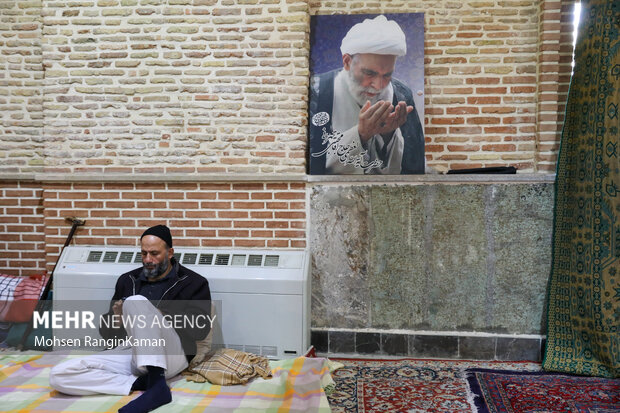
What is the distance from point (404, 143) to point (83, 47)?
2607 millimetres

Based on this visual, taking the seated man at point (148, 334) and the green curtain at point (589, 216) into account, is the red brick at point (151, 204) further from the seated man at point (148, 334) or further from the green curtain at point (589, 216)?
the green curtain at point (589, 216)

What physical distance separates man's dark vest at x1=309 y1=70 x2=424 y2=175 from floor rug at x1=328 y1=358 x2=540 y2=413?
145 centimetres

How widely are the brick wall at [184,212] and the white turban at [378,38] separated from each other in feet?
3.85

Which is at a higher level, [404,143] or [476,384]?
[404,143]

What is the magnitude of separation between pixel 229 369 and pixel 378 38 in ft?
8.71

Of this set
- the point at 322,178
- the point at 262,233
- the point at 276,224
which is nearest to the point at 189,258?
the point at 262,233

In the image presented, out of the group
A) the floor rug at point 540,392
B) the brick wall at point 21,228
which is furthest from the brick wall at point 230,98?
the floor rug at point 540,392

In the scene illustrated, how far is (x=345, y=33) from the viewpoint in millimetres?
4020

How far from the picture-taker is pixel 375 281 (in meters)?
3.96

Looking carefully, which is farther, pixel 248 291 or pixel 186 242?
pixel 186 242

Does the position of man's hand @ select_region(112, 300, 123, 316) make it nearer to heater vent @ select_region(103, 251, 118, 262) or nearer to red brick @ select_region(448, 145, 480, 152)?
heater vent @ select_region(103, 251, 118, 262)

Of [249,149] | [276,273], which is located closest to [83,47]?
[249,149]

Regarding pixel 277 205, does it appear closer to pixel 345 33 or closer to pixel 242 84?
pixel 242 84

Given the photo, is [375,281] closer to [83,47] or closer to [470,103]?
[470,103]
